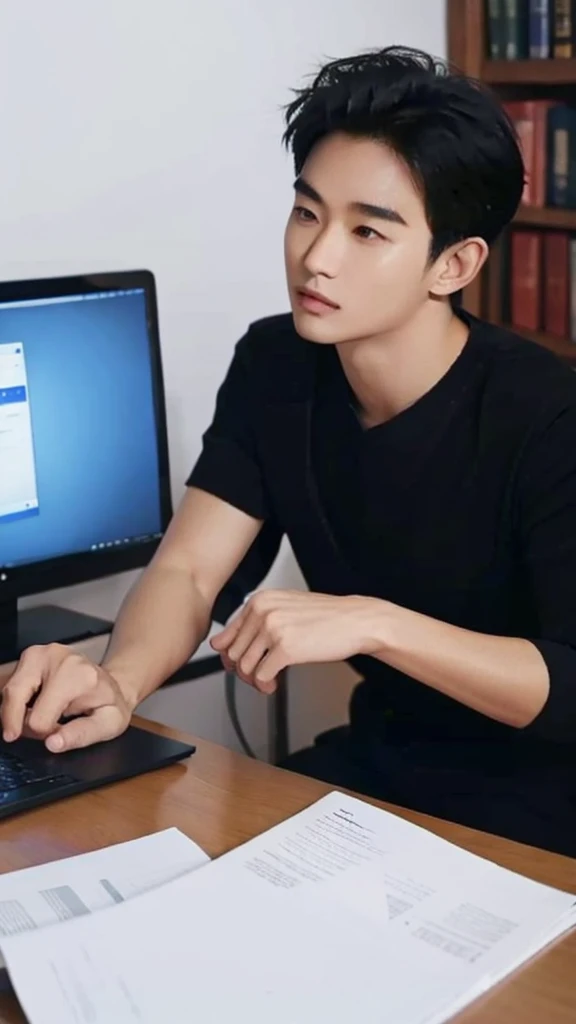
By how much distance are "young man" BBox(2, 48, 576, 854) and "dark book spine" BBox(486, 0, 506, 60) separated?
3.60 feet

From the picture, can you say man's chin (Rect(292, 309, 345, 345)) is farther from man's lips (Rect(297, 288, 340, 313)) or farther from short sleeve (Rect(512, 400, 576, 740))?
short sleeve (Rect(512, 400, 576, 740))

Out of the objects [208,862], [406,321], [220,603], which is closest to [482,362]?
[406,321]

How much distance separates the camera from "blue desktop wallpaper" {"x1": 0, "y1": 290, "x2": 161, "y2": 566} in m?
1.69

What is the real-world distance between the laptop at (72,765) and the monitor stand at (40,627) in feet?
1.30

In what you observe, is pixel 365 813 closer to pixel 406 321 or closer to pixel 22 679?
pixel 22 679

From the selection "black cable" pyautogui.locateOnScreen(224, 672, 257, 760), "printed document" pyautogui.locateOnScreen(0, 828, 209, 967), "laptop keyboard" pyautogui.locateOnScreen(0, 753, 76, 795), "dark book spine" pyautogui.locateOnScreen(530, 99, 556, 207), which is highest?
"dark book spine" pyautogui.locateOnScreen(530, 99, 556, 207)

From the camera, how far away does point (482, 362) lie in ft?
5.00

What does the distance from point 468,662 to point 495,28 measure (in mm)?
1624

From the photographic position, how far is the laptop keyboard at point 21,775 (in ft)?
3.96

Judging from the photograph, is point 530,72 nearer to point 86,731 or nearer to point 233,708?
point 233,708

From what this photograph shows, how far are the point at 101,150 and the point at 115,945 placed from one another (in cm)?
131

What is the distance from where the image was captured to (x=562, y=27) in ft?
7.99

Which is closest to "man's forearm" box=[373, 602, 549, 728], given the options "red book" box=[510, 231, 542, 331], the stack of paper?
the stack of paper

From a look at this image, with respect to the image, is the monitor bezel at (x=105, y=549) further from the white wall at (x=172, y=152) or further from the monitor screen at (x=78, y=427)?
the white wall at (x=172, y=152)
